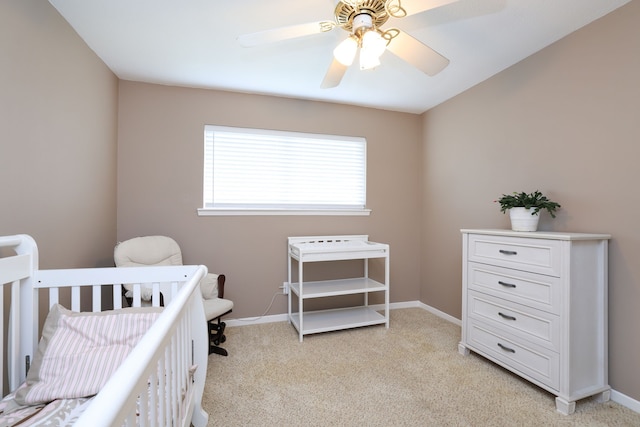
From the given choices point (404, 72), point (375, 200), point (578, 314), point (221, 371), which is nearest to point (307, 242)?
point (375, 200)

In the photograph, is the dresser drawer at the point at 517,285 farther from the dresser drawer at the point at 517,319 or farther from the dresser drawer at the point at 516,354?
the dresser drawer at the point at 516,354

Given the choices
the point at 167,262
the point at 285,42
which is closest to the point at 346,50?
the point at 285,42

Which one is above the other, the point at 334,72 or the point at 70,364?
the point at 334,72

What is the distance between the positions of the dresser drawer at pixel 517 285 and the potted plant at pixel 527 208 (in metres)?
0.34

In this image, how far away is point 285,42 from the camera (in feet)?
6.84

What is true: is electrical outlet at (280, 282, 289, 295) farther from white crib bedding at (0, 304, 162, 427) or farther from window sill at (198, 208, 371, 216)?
white crib bedding at (0, 304, 162, 427)

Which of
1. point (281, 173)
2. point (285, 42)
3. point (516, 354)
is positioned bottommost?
point (516, 354)

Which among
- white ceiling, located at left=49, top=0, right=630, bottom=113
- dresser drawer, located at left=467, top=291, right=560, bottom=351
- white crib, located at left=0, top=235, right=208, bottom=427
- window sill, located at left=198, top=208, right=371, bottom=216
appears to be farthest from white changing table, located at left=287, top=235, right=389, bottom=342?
white ceiling, located at left=49, top=0, right=630, bottom=113

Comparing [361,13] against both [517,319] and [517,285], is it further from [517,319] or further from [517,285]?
[517,319]

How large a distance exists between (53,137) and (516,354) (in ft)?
10.3

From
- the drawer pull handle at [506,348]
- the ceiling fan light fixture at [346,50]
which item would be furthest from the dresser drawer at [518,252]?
the ceiling fan light fixture at [346,50]

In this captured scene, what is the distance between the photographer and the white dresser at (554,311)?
1690 millimetres

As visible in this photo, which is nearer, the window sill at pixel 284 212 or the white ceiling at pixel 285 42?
the white ceiling at pixel 285 42

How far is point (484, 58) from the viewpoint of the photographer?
2311mm
